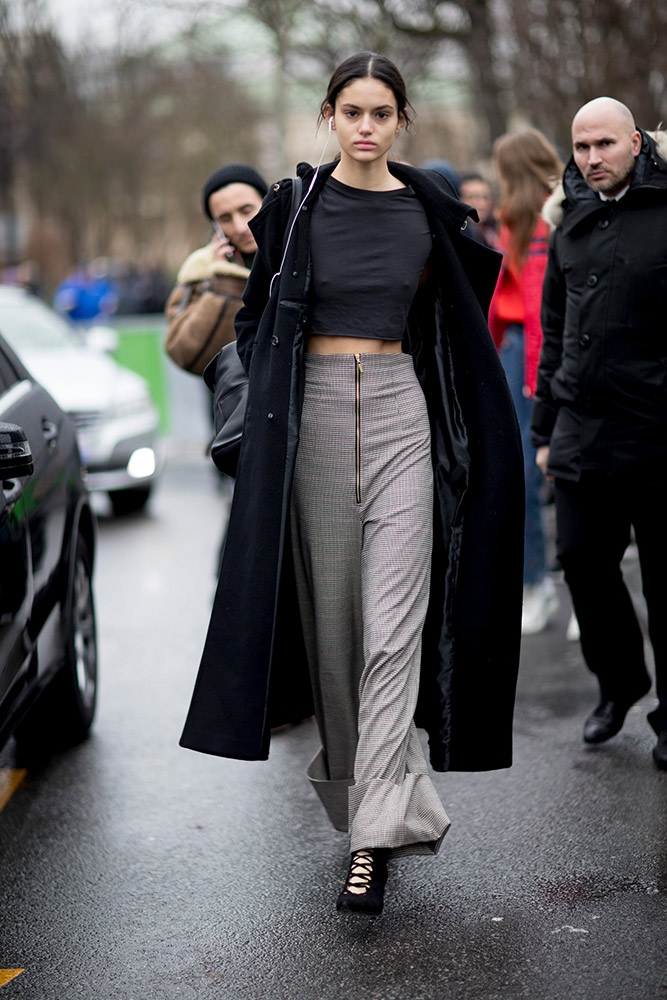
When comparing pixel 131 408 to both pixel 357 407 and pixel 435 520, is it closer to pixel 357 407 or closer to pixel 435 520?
pixel 435 520

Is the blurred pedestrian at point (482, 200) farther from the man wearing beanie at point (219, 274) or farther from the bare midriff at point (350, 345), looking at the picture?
the bare midriff at point (350, 345)

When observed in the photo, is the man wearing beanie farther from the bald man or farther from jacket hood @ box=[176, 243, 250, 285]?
the bald man

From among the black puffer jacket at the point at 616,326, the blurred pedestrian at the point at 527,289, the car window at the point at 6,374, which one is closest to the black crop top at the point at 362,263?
the black puffer jacket at the point at 616,326

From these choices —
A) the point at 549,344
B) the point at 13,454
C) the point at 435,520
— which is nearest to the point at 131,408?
the point at 549,344

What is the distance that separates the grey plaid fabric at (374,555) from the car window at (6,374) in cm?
157

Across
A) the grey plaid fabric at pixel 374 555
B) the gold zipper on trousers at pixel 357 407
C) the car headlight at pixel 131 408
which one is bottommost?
the car headlight at pixel 131 408

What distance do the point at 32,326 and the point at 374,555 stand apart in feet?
26.6

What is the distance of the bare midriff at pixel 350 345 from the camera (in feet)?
12.2

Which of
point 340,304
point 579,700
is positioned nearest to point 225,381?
point 340,304

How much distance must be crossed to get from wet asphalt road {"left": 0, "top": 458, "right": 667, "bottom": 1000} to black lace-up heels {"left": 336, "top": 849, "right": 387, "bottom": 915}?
7cm

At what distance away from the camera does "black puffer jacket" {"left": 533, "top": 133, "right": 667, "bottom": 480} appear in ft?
14.9

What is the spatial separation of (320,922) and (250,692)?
0.61 meters

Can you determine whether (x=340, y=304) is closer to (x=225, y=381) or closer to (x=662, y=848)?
(x=225, y=381)

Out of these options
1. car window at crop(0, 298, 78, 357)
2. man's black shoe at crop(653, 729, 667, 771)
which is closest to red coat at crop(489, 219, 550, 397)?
man's black shoe at crop(653, 729, 667, 771)
